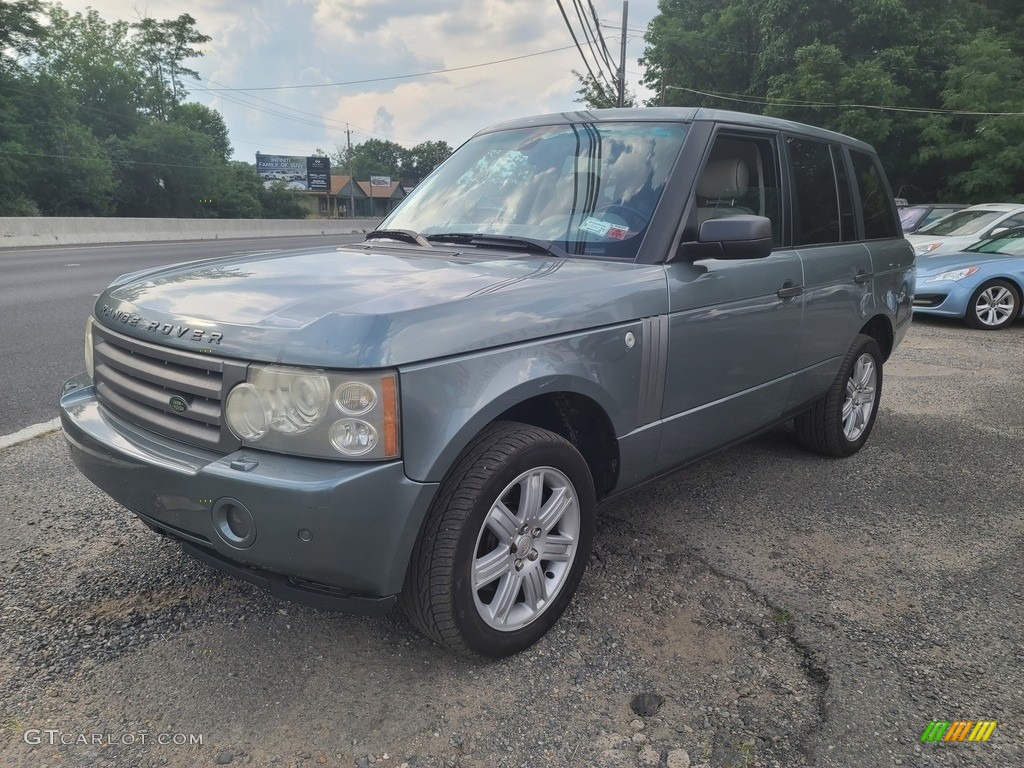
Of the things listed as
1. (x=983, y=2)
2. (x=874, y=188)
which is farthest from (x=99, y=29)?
(x=874, y=188)

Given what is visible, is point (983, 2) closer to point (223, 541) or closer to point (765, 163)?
point (765, 163)

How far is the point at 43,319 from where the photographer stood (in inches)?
324

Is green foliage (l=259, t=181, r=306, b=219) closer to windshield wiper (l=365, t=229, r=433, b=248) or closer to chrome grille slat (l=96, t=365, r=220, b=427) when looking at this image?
windshield wiper (l=365, t=229, r=433, b=248)

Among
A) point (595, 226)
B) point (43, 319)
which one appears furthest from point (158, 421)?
point (43, 319)

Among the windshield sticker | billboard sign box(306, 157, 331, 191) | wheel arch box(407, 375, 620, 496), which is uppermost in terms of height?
billboard sign box(306, 157, 331, 191)

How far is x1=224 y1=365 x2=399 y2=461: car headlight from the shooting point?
6.39 feet

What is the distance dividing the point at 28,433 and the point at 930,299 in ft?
33.6

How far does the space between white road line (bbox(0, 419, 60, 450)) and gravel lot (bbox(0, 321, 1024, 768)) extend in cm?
69

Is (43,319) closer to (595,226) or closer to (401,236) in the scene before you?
(401,236)

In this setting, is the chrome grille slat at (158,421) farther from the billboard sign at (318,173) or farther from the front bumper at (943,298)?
the billboard sign at (318,173)

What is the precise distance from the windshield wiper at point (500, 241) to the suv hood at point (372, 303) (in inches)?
3.2

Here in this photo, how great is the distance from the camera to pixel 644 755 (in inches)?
80.5

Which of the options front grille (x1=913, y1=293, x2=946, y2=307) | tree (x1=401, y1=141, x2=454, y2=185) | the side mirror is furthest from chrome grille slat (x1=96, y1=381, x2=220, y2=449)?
tree (x1=401, y1=141, x2=454, y2=185)

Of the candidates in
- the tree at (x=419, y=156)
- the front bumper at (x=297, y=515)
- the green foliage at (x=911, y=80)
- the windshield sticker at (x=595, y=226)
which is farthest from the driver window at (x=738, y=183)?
the tree at (x=419, y=156)
